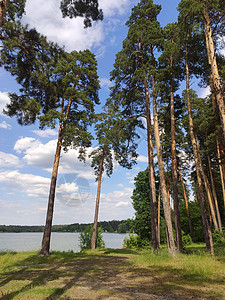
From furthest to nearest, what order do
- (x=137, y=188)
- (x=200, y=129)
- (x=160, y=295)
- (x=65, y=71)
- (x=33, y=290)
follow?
(x=137, y=188) < (x=200, y=129) < (x=65, y=71) < (x=33, y=290) < (x=160, y=295)

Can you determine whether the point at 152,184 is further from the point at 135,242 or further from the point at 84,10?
the point at 135,242

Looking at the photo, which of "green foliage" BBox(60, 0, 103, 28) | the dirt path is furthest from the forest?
the dirt path

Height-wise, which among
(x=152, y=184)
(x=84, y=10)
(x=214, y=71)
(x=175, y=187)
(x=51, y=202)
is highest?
(x=84, y=10)

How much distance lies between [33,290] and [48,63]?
901cm

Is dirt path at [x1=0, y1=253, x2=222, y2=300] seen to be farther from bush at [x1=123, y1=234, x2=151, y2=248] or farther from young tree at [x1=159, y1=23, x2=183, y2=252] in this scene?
bush at [x1=123, y1=234, x2=151, y2=248]

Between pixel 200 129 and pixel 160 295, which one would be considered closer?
pixel 160 295

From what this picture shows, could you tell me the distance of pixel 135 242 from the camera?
75.4 ft

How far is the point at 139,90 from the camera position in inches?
578

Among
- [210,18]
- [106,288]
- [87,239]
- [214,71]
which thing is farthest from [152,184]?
[87,239]

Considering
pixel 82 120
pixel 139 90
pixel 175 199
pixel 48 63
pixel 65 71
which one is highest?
pixel 65 71

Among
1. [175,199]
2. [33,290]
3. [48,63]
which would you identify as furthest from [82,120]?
[33,290]

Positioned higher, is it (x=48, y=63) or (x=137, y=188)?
(x=48, y=63)

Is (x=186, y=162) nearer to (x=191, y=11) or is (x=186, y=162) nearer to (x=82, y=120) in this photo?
(x=82, y=120)

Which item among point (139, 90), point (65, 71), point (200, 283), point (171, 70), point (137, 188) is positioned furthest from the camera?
point (137, 188)
